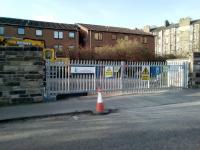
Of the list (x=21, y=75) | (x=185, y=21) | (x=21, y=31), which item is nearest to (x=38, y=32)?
(x=21, y=31)

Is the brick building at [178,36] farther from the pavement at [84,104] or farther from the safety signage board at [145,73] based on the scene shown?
the pavement at [84,104]

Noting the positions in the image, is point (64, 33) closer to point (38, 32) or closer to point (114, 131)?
point (38, 32)

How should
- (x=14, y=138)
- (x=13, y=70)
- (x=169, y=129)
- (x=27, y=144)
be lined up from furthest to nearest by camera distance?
(x=13, y=70), (x=169, y=129), (x=14, y=138), (x=27, y=144)

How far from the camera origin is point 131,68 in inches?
561

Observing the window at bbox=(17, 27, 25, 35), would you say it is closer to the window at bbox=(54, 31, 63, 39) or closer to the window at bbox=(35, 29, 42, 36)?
the window at bbox=(35, 29, 42, 36)

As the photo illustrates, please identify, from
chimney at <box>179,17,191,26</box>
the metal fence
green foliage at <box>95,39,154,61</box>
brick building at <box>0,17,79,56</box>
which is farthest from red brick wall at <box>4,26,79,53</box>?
the metal fence

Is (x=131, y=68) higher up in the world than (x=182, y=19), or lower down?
lower down

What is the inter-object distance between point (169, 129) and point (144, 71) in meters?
7.55

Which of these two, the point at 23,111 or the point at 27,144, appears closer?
the point at 27,144

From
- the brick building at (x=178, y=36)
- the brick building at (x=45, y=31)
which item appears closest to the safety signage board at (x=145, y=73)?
the brick building at (x=45, y=31)

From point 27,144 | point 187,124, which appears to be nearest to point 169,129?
point 187,124

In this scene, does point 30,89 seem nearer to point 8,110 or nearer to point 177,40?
point 8,110

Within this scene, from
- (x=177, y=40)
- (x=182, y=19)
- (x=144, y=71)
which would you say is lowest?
(x=144, y=71)

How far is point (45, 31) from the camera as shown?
49531 mm
